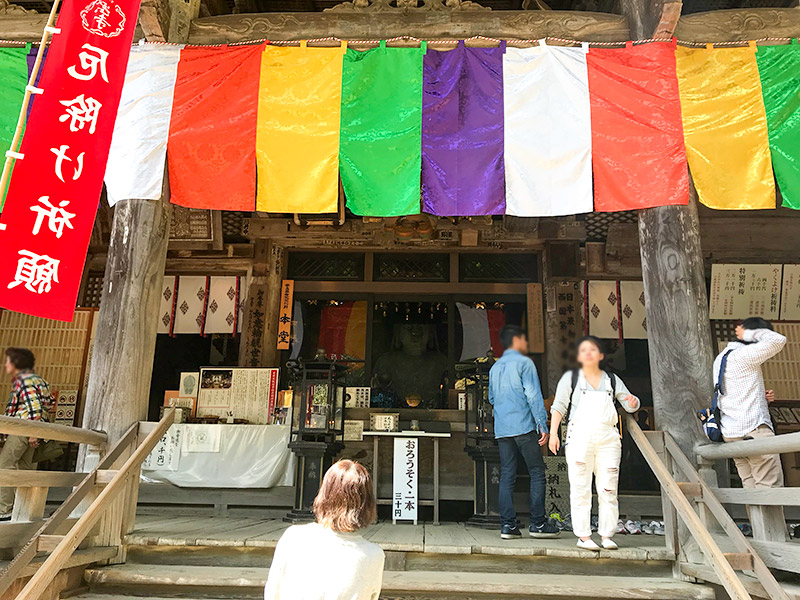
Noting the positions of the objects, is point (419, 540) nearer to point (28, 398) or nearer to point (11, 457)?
point (28, 398)

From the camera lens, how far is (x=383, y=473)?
740cm

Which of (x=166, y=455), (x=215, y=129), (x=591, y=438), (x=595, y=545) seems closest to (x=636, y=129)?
(x=591, y=438)

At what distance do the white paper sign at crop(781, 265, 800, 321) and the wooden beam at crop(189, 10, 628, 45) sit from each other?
5.58 m

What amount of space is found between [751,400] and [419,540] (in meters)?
2.84

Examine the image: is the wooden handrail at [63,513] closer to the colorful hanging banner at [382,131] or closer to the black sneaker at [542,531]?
the colorful hanging banner at [382,131]

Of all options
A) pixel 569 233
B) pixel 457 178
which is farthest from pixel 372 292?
pixel 457 178

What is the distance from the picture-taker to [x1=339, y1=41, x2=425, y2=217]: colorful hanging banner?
577 cm

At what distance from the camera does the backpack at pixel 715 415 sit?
4.76 meters

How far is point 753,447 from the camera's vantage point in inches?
166

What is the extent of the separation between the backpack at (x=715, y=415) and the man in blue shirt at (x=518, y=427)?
127cm

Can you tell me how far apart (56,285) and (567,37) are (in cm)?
528

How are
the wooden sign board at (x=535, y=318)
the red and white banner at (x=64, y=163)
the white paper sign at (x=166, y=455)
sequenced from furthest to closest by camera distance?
the wooden sign board at (x=535, y=318), the white paper sign at (x=166, y=455), the red and white banner at (x=64, y=163)

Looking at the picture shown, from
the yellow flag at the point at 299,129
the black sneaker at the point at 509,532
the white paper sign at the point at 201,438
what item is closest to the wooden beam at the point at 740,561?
the black sneaker at the point at 509,532

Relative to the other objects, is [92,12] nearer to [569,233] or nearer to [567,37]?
[567,37]
